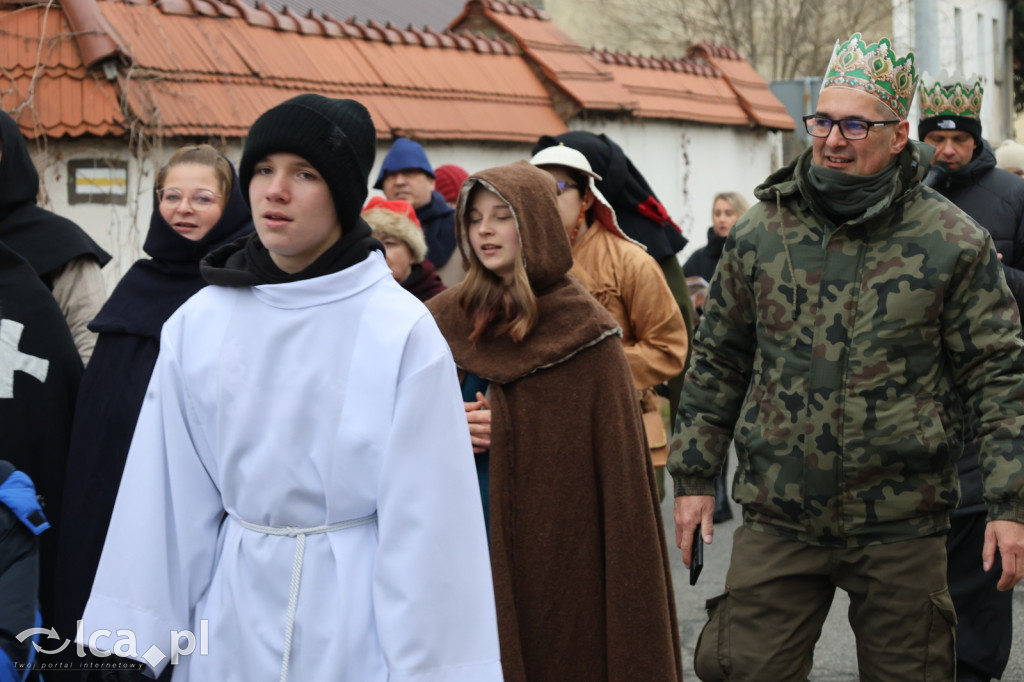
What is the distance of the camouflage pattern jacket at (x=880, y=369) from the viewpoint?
3.83 metres

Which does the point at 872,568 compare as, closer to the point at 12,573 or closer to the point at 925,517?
the point at 925,517

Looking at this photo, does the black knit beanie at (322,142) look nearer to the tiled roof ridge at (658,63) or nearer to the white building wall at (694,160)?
the white building wall at (694,160)

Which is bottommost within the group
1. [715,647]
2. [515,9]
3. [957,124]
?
[715,647]

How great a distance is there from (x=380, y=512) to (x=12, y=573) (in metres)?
1.49

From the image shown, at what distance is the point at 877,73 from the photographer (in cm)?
404

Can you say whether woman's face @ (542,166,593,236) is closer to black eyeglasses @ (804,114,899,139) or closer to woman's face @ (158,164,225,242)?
woman's face @ (158,164,225,242)

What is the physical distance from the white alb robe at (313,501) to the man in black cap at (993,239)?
2680 millimetres

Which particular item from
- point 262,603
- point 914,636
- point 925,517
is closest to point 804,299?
point 925,517

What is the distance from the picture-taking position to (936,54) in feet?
35.9

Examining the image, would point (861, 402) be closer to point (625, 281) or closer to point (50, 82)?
point (625, 281)

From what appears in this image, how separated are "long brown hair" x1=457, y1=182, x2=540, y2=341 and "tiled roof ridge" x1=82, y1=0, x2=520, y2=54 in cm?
410

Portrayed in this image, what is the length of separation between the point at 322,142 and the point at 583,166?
2832mm

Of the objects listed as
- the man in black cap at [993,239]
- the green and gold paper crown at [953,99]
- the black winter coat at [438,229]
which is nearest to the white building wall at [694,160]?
the black winter coat at [438,229]

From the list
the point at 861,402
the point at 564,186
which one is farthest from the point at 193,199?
the point at 861,402
